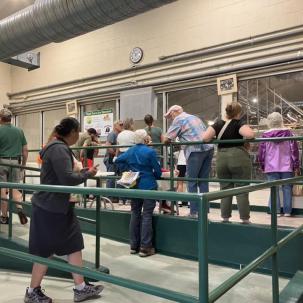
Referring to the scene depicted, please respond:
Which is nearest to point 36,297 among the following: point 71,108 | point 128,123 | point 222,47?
point 128,123

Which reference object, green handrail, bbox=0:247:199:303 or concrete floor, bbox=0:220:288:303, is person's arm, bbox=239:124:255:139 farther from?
green handrail, bbox=0:247:199:303

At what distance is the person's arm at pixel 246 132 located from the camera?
3.19 metres

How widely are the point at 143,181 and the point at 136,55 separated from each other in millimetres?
4618

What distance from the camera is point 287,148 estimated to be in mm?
4152

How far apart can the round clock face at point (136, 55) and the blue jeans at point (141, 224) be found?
449 cm

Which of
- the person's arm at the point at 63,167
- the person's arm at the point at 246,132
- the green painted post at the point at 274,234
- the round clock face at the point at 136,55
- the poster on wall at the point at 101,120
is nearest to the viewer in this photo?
the green painted post at the point at 274,234

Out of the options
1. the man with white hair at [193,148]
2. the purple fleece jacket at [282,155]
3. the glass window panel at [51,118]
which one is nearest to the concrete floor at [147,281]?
the man with white hair at [193,148]

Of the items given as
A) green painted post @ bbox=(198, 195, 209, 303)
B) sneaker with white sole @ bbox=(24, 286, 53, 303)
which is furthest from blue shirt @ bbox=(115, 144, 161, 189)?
green painted post @ bbox=(198, 195, 209, 303)

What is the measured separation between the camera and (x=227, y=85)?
6145 millimetres

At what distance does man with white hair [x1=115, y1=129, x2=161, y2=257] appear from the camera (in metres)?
3.39

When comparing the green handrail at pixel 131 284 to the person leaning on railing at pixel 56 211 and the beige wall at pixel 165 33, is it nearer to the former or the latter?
the person leaning on railing at pixel 56 211

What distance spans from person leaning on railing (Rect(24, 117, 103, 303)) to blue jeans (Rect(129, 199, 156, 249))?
1.10 meters

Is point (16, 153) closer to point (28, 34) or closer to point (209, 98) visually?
point (28, 34)

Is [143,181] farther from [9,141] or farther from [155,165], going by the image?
[9,141]
